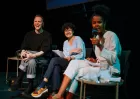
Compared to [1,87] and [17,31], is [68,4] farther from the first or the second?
[1,87]

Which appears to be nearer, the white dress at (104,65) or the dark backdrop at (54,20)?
the white dress at (104,65)

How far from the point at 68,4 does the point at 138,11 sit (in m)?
1.54

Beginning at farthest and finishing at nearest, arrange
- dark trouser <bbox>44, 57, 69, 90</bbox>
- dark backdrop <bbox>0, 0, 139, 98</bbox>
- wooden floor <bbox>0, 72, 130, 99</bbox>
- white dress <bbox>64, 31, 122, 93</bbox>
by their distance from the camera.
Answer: dark backdrop <bbox>0, 0, 139, 98</bbox>
wooden floor <bbox>0, 72, 130, 99</bbox>
dark trouser <bbox>44, 57, 69, 90</bbox>
white dress <bbox>64, 31, 122, 93</bbox>

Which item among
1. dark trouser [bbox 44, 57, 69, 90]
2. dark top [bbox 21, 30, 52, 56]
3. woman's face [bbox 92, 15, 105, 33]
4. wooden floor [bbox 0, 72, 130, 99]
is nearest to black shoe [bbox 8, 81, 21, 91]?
wooden floor [bbox 0, 72, 130, 99]

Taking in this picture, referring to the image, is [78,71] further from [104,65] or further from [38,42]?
[38,42]

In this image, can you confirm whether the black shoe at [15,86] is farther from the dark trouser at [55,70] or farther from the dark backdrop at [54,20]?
the dark backdrop at [54,20]

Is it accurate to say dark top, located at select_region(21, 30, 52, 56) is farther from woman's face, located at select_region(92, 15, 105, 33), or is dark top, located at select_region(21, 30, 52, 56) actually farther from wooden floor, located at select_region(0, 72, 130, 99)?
woman's face, located at select_region(92, 15, 105, 33)

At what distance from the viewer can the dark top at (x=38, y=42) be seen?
12.1 feet

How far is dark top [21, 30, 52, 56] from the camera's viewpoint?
3.70m

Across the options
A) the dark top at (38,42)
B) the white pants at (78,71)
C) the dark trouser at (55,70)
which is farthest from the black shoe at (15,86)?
the white pants at (78,71)

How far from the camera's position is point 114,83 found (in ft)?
8.02

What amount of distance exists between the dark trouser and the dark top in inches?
21.8

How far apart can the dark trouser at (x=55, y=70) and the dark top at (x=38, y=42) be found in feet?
1.82

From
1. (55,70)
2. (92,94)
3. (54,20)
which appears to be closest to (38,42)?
(55,70)
